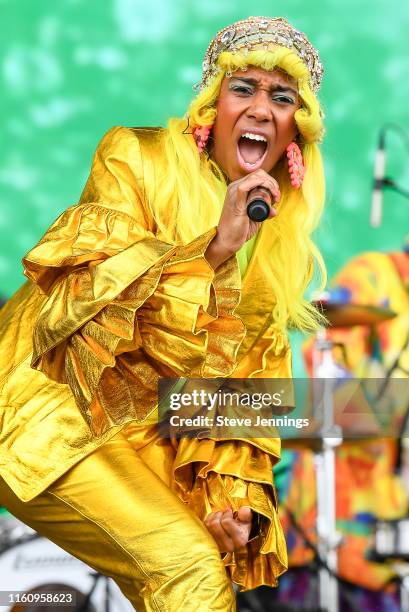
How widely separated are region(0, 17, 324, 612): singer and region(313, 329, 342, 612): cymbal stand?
4.19 feet

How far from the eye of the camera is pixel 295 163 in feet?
9.32

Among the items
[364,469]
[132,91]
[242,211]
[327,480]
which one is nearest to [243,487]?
[242,211]

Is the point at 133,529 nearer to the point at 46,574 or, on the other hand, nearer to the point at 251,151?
the point at 251,151

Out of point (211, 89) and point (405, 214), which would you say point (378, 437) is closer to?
point (405, 214)

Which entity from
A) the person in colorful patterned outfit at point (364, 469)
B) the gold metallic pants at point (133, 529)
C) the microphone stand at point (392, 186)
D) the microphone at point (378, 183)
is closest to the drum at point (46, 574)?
the person in colorful patterned outfit at point (364, 469)

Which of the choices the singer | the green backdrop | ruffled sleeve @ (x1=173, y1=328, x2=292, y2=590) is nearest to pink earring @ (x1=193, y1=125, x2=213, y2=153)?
the singer

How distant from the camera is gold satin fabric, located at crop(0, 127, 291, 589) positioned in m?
2.29

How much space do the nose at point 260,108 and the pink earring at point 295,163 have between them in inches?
5.2

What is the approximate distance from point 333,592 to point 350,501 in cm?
33

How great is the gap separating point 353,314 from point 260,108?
170cm

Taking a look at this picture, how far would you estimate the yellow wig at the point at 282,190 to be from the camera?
8.86ft

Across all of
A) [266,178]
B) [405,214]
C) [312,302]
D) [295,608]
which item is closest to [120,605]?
[295,608]

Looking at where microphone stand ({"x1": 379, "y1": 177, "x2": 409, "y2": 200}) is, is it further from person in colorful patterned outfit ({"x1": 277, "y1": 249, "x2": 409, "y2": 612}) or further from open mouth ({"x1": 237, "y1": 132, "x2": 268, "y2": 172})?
open mouth ({"x1": 237, "y1": 132, "x2": 268, "y2": 172})

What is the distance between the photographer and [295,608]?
13.8 ft
